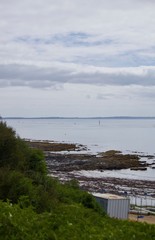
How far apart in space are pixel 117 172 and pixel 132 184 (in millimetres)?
10618

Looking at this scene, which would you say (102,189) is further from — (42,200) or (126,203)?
(42,200)

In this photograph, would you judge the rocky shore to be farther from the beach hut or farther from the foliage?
the foliage

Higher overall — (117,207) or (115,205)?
(115,205)

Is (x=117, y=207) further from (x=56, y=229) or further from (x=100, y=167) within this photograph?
(x=100, y=167)

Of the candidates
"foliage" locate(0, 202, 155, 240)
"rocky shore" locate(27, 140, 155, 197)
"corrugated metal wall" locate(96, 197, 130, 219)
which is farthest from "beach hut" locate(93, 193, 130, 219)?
"rocky shore" locate(27, 140, 155, 197)

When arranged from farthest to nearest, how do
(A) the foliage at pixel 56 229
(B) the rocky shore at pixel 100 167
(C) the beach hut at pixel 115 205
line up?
(B) the rocky shore at pixel 100 167 → (C) the beach hut at pixel 115 205 → (A) the foliage at pixel 56 229

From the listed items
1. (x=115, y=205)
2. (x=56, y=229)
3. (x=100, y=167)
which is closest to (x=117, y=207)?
(x=115, y=205)

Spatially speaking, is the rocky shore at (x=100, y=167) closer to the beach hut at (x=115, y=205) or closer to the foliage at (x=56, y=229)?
the beach hut at (x=115, y=205)

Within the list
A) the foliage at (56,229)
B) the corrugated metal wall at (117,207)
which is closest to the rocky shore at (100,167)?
the corrugated metal wall at (117,207)

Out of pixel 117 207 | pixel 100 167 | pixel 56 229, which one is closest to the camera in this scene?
pixel 56 229

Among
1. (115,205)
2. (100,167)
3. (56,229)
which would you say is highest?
(56,229)

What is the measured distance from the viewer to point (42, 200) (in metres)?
16.4

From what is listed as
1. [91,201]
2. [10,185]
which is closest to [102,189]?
[91,201]

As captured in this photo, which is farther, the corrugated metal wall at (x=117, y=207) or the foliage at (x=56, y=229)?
the corrugated metal wall at (x=117, y=207)
